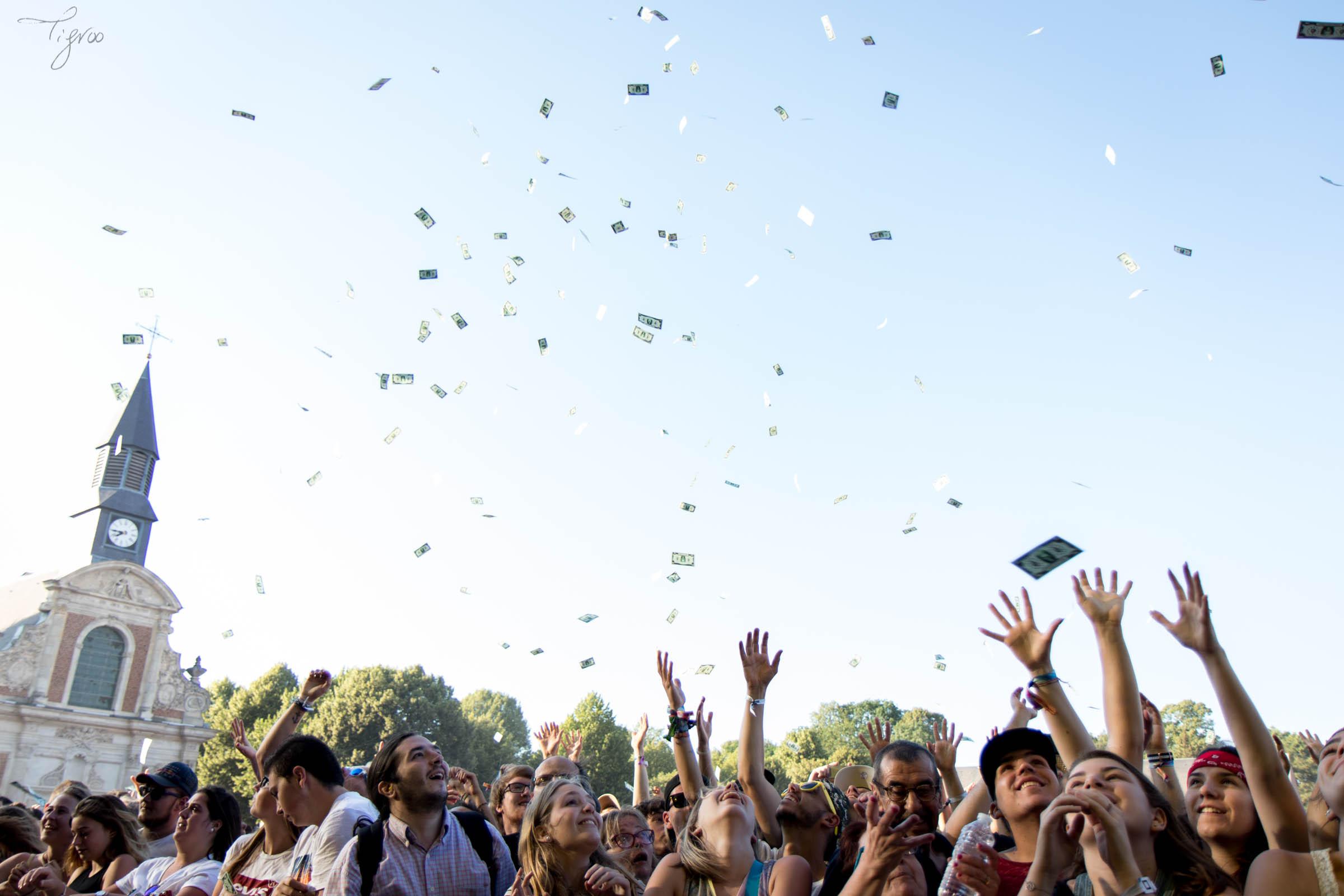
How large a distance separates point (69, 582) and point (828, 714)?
6789cm

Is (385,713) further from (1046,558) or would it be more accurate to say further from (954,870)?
(954,870)

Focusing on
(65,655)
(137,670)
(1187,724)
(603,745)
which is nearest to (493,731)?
(603,745)

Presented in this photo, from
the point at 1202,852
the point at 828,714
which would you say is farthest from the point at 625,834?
the point at 828,714

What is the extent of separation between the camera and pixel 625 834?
21.4 feet

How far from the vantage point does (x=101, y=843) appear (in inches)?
290

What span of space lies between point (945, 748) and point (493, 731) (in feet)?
268

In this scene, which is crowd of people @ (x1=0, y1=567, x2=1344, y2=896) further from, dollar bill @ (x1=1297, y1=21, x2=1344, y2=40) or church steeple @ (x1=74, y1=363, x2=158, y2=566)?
church steeple @ (x1=74, y1=363, x2=158, y2=566)

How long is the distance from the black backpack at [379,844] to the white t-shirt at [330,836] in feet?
0.20

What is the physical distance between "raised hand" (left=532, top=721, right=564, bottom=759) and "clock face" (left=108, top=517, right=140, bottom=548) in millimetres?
57347

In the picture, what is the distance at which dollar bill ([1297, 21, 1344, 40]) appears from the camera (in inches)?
266

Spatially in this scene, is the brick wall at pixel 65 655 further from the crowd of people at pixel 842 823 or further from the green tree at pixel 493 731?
the crowd of people at pixel 842 823

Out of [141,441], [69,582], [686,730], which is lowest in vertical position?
[686,730]

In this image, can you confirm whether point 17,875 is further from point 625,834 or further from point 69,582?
point 69,582

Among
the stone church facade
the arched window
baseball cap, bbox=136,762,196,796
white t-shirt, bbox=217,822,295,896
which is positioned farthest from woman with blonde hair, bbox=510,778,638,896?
the arched window
